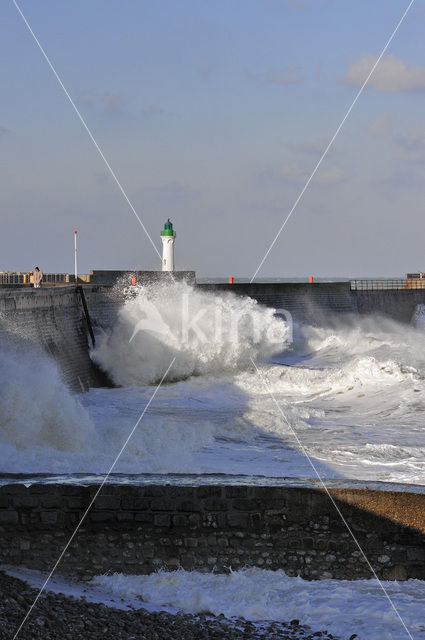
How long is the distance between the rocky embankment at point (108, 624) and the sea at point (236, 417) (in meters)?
0.16

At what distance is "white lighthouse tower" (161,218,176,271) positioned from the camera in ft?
107

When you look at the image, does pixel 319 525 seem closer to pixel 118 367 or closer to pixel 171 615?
pixel 171 615

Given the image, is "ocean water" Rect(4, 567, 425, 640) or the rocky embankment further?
"ocean water" Rect(4, 567, 425, 640)

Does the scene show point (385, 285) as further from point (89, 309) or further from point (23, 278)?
point (89, 309)

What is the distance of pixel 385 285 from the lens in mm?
36062

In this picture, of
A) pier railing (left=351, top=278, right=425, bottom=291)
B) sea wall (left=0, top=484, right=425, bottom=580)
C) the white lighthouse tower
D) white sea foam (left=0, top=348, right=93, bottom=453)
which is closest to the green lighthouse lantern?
the white lighthouse tower

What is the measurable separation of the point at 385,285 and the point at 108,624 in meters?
31.8

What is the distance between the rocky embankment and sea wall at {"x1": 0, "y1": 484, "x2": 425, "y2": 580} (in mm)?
593

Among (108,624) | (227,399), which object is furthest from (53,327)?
(108,624)

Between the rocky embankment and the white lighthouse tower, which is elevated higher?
the white lighthouse tower

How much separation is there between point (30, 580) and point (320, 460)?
676 centimetres

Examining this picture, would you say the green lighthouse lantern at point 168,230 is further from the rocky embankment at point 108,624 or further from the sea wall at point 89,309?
the rocky embankment at point 108,624

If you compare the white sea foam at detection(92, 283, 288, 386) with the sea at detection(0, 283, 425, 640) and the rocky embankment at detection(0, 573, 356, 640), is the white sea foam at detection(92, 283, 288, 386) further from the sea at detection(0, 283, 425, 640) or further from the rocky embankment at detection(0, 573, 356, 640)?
the rocky embankment at detection(0, 573, 356, 640)

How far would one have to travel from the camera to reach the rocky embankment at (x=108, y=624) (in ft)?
17.1
